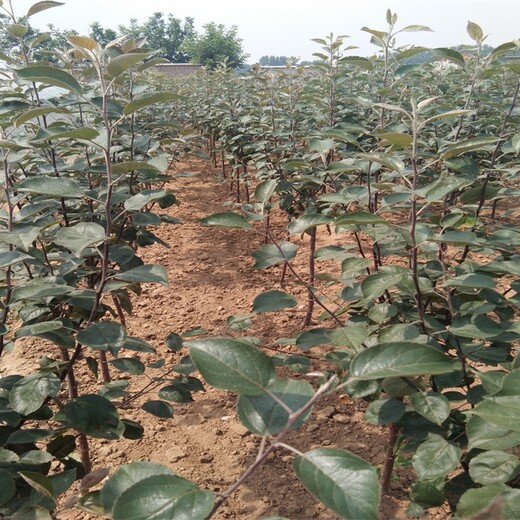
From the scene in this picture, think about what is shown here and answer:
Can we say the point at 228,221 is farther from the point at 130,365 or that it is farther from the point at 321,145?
the point at 321,145

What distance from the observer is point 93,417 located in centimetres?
143

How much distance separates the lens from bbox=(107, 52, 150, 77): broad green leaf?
1.42 metres

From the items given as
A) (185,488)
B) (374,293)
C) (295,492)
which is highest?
(374,293)

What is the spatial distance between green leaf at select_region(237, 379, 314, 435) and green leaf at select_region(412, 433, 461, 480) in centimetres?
55

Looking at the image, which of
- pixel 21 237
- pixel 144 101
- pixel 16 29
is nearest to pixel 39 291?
pixel 21 237

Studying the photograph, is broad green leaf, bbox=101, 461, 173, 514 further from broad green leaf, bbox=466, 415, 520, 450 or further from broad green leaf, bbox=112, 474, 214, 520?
broad green leaf, bbox=466, 415, 520, 450

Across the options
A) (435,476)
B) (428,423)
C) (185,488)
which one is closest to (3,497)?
(185,488)

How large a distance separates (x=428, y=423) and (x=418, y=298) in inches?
14.5

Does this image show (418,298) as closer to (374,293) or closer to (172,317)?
(374,293)

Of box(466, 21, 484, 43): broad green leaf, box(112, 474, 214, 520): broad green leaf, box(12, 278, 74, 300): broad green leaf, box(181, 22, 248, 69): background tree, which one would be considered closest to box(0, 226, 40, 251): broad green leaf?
box(12, 278, 74, 300): broad green leaf

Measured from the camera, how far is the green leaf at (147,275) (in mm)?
1396

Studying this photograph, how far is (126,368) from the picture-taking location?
1.67m

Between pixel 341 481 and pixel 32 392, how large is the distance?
38.5 inches

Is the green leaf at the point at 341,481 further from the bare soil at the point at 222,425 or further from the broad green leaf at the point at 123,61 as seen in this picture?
the broad green leaf at the point at 123,61
